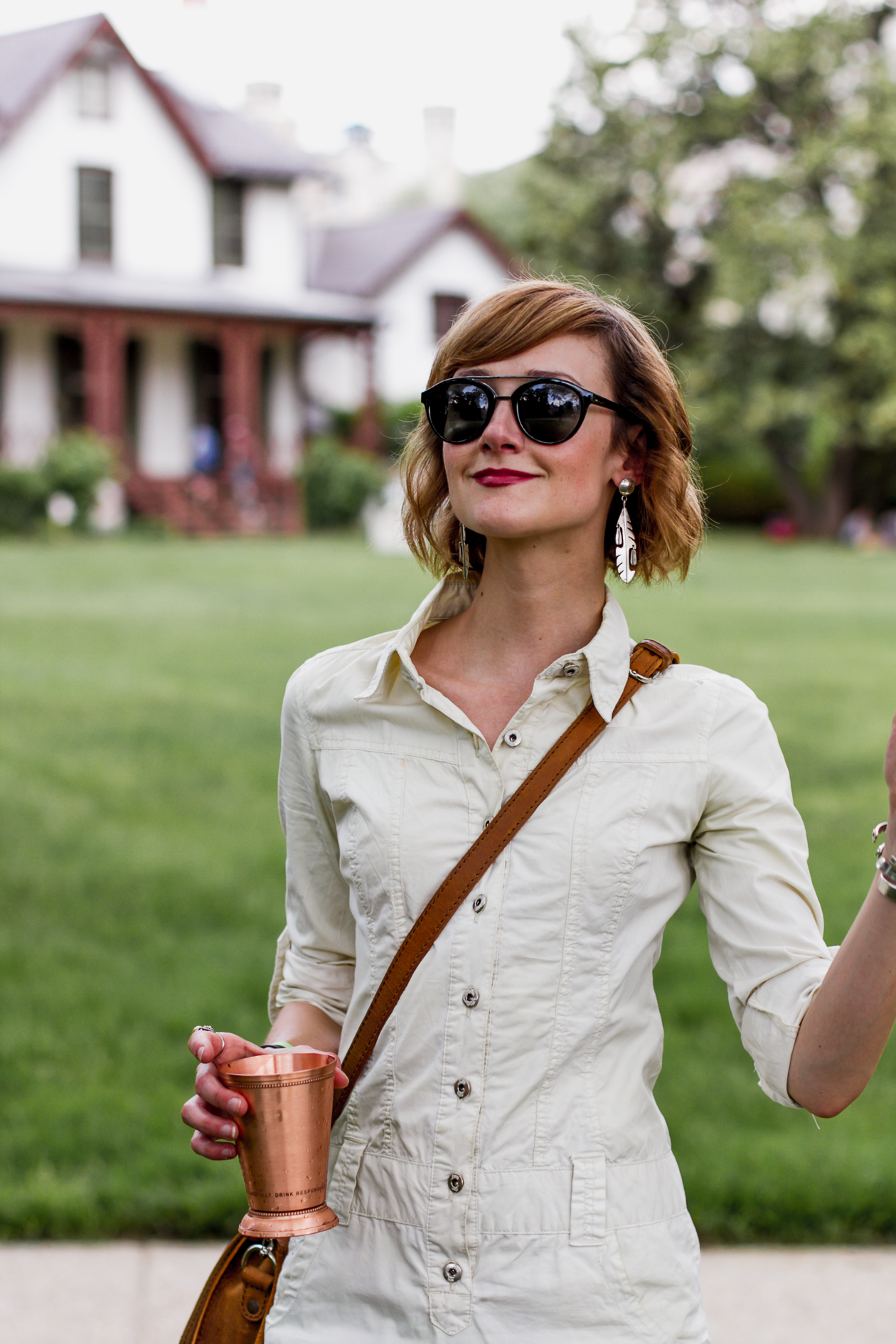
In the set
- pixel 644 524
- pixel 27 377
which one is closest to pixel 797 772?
pixel 644 524

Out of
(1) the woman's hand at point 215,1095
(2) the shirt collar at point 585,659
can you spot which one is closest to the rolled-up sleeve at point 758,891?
(2) the shirt collar at point 585,659

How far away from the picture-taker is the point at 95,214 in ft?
89.3

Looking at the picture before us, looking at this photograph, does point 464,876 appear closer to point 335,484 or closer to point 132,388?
point 335,484

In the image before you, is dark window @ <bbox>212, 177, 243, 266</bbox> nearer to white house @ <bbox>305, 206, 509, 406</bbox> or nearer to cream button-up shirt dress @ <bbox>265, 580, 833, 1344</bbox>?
white house @ <bbox>305, 206, 509, 406</bbox>

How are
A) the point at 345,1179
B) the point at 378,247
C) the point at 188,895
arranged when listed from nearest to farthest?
the point at 345,1179 → the point at 188,895 → the point at 378,247

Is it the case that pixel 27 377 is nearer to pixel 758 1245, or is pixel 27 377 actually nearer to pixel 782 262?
pixel 782 262

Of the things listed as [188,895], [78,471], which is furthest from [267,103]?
[188,895]

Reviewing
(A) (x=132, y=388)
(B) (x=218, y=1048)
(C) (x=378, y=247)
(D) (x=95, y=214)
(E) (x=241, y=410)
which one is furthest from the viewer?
(C) (x=378, y=247)

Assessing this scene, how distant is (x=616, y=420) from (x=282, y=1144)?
105 cm

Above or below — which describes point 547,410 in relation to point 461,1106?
above

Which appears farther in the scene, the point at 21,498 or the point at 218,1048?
the point at 21,498

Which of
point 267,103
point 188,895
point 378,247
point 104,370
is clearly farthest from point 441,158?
point 188,895

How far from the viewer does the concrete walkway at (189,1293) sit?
3.75 m

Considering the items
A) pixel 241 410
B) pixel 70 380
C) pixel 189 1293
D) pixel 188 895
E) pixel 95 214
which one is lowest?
pixel 189 1293
